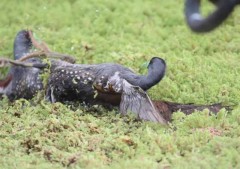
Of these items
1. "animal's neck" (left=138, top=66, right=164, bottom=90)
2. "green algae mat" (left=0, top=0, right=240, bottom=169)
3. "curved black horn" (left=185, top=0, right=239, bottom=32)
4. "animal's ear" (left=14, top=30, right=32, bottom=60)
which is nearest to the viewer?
"curved black horn" (left=185, top=0, right=239, bottom=32)

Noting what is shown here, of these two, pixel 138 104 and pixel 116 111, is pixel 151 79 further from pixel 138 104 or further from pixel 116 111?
pixel 116 111

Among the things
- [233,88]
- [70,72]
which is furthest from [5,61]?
[233,88]

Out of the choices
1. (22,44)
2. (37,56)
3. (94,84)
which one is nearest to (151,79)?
(94,84)

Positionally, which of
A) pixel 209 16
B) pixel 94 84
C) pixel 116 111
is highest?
pixel 209 16

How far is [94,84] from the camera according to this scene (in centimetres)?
482

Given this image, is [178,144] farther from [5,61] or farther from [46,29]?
[46,29]

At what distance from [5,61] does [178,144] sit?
6.66 feet

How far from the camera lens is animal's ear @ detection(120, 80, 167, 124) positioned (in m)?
4.43

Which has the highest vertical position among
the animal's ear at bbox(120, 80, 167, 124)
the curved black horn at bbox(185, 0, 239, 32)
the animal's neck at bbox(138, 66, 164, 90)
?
the curved black horn at bbox(185, 0, 239, 32)

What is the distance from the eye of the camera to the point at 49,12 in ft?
22.6

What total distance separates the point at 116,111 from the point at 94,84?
29 cm

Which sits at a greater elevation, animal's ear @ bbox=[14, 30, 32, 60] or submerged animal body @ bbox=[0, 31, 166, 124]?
animal's ear @ bbox=[14, 30, 32, 60]

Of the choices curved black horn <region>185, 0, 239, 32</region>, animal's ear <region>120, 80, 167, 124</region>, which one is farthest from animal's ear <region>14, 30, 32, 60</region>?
curved black horn <region>185, 0, 239, 32</region>

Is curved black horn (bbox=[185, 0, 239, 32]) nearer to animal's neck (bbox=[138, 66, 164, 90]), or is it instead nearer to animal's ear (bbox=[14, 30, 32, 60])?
animal's neck (bbox=[138, 66, 164, 90])
